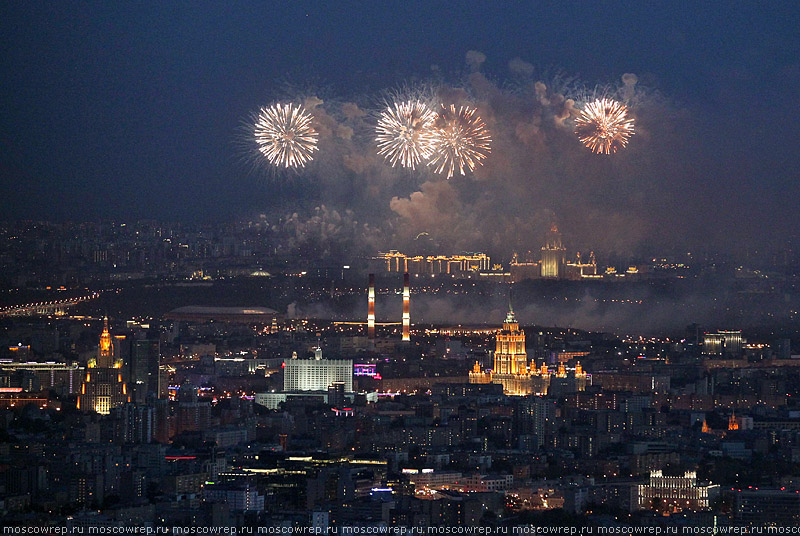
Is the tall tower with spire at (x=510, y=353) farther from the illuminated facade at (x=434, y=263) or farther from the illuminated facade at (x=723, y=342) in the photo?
the illuminated facade at (x=723, y=342)

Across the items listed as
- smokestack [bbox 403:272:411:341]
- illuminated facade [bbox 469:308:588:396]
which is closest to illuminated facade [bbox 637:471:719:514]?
illuminated facade [bbox 469:308:588:396]

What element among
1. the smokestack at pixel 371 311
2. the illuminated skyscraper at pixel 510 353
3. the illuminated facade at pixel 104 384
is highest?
the smokestack at pixel 371 311

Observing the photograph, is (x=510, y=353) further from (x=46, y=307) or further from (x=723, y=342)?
(x=46, y=307)

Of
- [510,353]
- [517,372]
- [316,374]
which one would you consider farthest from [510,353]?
[316,374]

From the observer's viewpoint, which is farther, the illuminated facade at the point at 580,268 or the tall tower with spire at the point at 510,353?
the illuminated facade at the point at 580,268

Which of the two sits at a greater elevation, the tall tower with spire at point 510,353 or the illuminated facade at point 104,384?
the tall tower with spire at point 510,353

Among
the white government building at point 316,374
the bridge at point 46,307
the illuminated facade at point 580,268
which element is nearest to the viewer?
the bridge at point 46,307

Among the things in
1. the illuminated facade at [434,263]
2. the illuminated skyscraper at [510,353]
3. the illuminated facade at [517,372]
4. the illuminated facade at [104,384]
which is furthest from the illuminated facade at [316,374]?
the illuminated facade at [434,263]

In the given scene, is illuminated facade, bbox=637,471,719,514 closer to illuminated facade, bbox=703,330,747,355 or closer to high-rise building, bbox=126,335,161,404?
high-rise building, bbox=126,335,161,404
